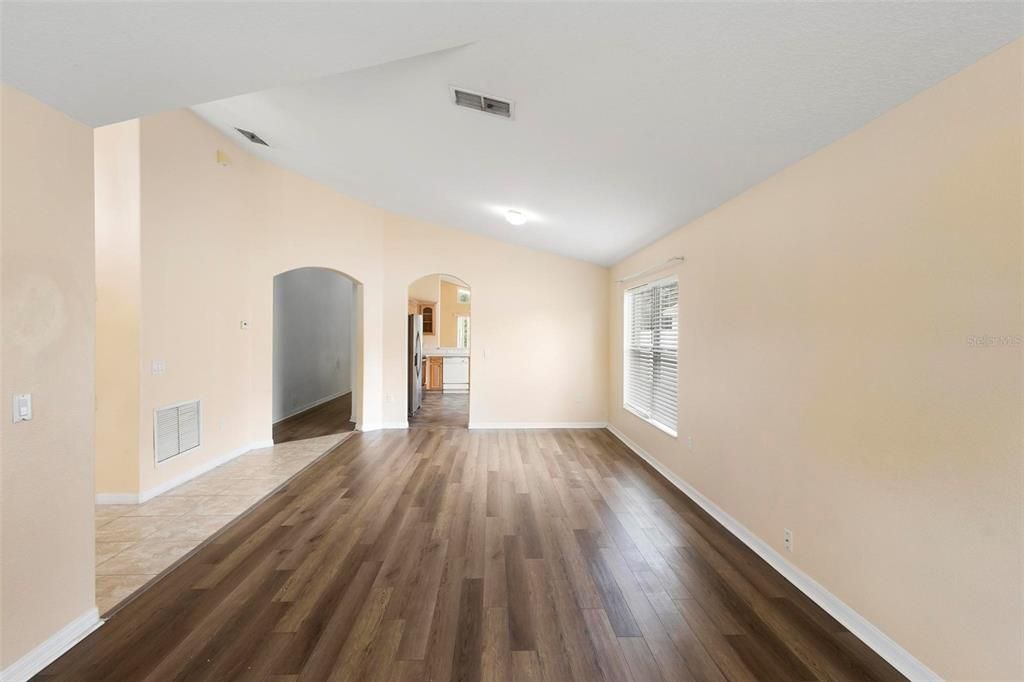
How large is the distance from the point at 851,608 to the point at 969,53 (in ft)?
7.52

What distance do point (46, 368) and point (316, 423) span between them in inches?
199

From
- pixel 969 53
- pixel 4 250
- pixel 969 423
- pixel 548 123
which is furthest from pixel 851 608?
pixel 4 250

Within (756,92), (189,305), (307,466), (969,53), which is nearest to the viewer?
(969,53)

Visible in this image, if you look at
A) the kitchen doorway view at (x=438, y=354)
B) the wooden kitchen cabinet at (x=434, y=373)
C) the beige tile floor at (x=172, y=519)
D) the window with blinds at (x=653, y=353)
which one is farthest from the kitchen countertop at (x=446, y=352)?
the beige tile floor at (x=172, y=519)

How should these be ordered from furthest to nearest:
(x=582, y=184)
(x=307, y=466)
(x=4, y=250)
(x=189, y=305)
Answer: (x=307, y=466) → (x=189, y=305) → (x=582, y=184) → (x=4, y=250)

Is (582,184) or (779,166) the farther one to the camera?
(582,184)

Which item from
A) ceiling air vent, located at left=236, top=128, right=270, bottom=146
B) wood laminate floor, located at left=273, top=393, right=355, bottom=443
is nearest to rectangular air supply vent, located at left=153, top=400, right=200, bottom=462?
wood laminate floor, located at left=273, top=393, right=355, bottom=443

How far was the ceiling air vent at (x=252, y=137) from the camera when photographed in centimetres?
419

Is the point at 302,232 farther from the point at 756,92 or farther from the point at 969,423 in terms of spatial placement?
the point at 969,423

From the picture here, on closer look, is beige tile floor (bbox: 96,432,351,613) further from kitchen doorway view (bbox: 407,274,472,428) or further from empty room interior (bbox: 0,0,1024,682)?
kitchen doorway view (bbox: 407,274,472,428)

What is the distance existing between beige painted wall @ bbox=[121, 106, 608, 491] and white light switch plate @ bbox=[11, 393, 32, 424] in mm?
2093

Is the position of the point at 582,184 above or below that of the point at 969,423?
above

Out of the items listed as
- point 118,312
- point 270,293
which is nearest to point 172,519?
point 118,312

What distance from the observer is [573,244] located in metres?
5.50
